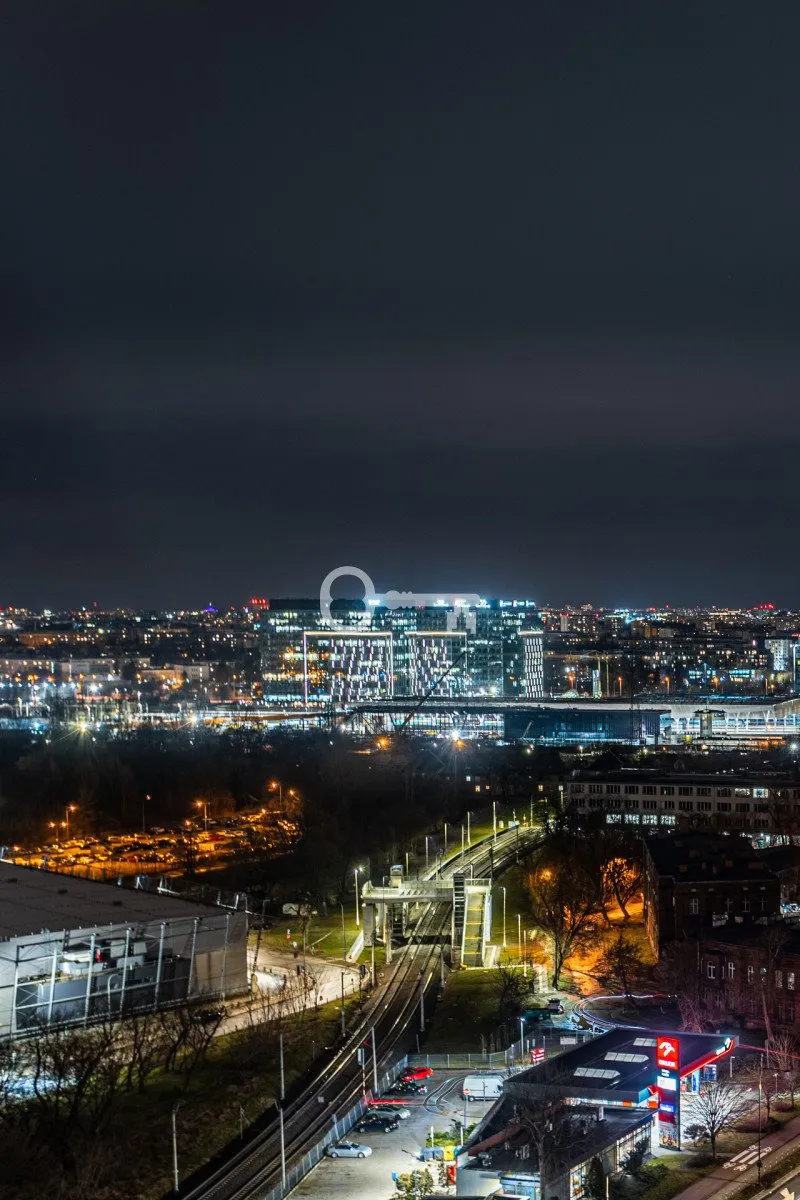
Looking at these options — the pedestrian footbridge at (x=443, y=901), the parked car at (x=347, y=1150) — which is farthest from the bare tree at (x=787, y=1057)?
the pedestrian footbridge at (x=443, y=901)

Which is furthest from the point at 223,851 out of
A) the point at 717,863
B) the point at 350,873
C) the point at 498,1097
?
the point at 498,1097

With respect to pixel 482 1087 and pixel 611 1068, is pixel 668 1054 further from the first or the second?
pixel 482 1087

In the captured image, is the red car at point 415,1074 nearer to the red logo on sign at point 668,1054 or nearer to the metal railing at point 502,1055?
the metal railing at point 502,1055

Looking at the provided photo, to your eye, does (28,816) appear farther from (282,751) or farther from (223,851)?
(282,751)

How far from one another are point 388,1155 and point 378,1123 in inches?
18.6

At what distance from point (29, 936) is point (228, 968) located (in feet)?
5.45

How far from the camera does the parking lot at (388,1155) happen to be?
7.74 metres

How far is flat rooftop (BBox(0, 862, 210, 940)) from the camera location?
11.4 m

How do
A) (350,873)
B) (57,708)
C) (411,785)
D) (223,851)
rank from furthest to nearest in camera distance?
(57,708)
(411,785)
(223,851)
(350,873)

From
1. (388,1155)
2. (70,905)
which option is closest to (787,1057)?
(388,1155)

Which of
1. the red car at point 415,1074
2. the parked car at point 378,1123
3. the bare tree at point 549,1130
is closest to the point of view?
the bare tree at point 549,1130

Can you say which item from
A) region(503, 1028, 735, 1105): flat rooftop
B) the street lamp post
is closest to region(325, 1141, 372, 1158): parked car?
region(503, 1028, 735, 1105): flat rooftop

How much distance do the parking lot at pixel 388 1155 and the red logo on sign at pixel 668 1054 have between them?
1.05 meters

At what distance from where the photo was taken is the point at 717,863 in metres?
14.0
